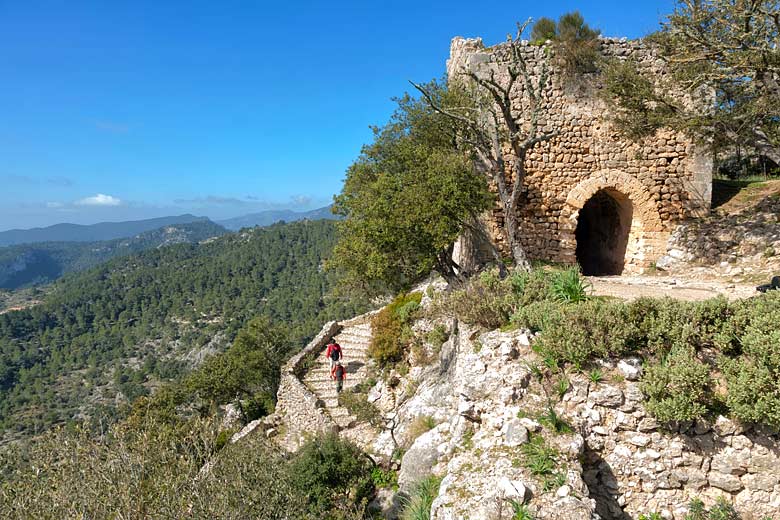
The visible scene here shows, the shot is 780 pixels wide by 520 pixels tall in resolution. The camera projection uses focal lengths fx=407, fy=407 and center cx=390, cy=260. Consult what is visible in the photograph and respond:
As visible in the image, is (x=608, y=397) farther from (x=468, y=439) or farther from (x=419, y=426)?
(x=419, y=426)

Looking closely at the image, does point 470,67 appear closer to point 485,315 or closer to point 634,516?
point 485,315

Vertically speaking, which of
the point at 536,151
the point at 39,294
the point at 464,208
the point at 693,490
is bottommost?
the point at 39,294

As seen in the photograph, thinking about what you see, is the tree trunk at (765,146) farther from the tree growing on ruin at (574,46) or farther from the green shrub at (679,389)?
the green shrub at (679,389)

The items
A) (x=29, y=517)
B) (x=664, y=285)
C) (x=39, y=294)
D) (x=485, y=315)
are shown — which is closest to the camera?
(x=29, y=517)

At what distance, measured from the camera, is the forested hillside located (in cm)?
7431

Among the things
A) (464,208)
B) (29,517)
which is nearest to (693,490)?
(464,208)

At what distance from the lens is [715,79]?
884cm

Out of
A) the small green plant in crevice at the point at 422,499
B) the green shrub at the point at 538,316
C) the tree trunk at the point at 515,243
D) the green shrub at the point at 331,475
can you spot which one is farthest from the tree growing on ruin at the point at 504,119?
the small green plant in crevice at the point at 422,499

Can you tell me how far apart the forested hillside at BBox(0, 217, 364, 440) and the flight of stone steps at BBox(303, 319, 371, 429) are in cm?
3758

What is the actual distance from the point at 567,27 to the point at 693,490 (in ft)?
39.7

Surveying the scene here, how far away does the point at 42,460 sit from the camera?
18.9 feet

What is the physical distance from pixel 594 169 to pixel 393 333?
7890 millimetres

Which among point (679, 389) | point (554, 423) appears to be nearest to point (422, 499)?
point (554, 423)

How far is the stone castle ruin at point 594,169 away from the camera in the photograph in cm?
1206
